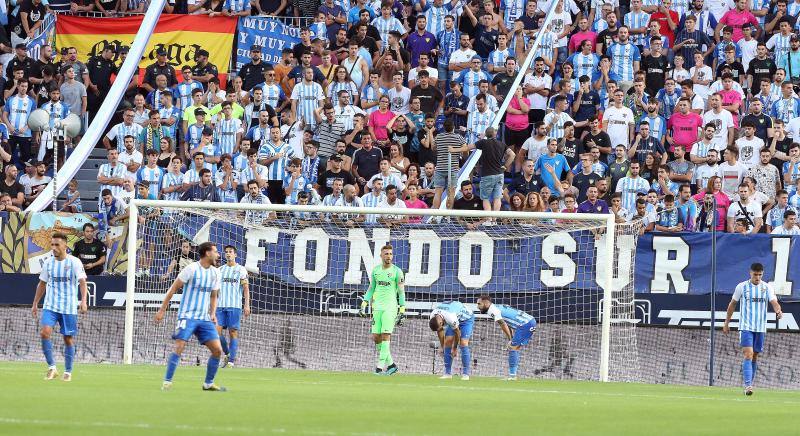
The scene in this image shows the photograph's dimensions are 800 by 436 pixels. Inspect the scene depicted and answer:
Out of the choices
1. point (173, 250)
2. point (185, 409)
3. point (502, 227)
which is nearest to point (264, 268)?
point (173, 250)

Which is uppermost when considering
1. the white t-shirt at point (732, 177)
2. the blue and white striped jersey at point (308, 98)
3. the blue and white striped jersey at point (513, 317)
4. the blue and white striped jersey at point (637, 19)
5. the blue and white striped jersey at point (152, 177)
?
the blue and white striped jersey at point (637, 19)

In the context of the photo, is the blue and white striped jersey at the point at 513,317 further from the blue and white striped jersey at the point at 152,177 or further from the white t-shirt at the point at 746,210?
the blue and white striped jersey at the point at 152,177

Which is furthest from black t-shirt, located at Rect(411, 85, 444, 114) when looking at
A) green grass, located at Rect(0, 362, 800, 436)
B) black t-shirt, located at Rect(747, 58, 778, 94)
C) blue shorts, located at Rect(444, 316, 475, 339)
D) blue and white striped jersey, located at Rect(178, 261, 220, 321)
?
blue and white striped jersey, located at Rect(178, 261, 220, 321)

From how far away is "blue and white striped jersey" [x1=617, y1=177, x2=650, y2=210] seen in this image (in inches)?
1013

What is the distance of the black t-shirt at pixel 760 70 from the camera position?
28.4 metres

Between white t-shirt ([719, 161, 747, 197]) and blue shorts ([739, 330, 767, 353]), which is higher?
white t-shirt ([719, 161, 747, 197])

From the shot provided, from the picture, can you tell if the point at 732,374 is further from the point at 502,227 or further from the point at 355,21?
the point at 355,21

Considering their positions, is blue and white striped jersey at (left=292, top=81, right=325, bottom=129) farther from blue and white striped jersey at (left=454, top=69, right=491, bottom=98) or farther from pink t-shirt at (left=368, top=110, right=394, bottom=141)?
blue and white striped jersey at (left=454, top=69, right=491, bottom=98)

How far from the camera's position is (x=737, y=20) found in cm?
2964

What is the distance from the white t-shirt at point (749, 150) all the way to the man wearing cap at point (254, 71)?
9620 mm

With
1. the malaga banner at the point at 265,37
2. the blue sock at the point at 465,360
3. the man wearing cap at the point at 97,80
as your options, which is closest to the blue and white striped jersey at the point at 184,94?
the man wearing cap at the point at 97,80

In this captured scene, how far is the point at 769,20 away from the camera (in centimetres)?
2991

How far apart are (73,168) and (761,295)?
1319 centimetres

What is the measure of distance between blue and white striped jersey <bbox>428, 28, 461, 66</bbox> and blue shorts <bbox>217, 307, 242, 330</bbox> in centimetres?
858
